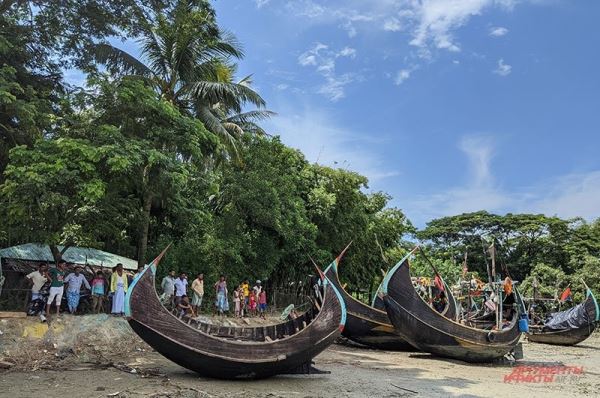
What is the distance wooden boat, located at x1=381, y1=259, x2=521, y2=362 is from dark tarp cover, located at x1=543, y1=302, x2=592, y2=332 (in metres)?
8.91

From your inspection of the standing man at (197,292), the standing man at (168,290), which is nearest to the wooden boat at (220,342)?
the standing man at (168,290)

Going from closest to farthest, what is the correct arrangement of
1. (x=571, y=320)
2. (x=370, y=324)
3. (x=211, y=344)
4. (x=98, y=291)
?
1. (x=211, y=344)
2. (x=98, y=291)
3. (x=370, y=324)
4. (x=571, y=320)

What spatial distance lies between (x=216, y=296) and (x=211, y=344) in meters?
8.17

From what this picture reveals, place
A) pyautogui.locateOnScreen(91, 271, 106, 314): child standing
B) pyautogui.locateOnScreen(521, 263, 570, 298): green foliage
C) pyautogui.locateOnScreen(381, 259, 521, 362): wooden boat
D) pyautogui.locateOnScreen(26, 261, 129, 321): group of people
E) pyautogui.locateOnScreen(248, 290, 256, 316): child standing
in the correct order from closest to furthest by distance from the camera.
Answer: pyautogui.locateOnScreen(26, 261, 129, 321): group of people < pyautogui.locateOnScreen(91, 271, 106, 314): child standing < pyautogui.locateOnScreen(381, 259, 521, 362): wooden boat < pyautogui.locateOnScreen(248, 290, 256, 316): child standing < pyautogui.locateOnScreen(521, 263, 570, 298): green foliage

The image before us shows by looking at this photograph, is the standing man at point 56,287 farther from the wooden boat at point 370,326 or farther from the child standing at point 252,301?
the wooden boat at point 370,326

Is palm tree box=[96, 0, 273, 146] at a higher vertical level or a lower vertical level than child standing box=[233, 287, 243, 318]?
higher

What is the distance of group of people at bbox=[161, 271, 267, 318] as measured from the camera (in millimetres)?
14289

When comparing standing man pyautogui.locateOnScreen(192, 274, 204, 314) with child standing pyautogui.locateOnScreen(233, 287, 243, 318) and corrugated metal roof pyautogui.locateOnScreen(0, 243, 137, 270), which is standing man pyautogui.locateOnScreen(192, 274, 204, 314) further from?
corrugated metal roof pyautogui.locateOnScreen(0, 243, 137, 270)

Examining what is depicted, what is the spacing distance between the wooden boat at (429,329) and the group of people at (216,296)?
18.5 ft

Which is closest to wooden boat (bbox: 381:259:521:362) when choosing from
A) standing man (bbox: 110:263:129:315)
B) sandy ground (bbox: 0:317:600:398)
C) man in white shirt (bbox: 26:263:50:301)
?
→ sandy ground (bbox: 0:317:600:398)

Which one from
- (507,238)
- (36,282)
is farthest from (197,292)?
(507,238)

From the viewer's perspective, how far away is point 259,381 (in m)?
9.70

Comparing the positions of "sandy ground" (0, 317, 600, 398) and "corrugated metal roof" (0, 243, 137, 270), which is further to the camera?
"corrugated metal roof" (0, 243, 137, 270)

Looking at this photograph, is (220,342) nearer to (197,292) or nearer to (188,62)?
(197,292)
